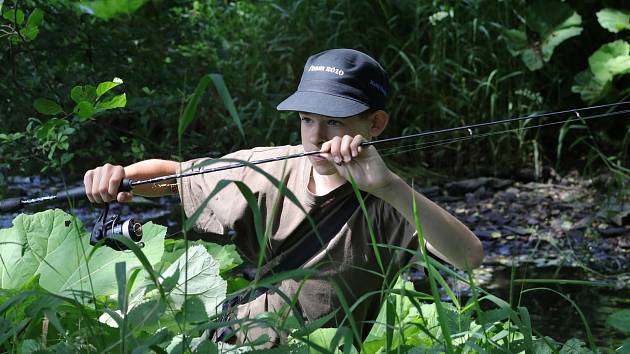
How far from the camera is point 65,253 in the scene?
94.9 inches

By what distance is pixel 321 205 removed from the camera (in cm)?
251

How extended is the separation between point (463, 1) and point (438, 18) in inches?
11.1

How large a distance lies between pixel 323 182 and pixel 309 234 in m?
0.14

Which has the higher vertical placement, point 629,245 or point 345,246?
point 345,246

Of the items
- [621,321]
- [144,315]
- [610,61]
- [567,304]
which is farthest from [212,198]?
[610,61]

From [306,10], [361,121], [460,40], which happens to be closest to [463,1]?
[460,40]

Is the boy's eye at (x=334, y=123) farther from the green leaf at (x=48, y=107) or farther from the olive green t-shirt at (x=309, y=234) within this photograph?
the green leaf at (x=48, y=107)

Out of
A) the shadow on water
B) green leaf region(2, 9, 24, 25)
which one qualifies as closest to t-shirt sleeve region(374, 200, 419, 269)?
green leaf region(2, 9, 24, 25)

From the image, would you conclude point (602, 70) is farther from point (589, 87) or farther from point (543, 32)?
point (543, 32)

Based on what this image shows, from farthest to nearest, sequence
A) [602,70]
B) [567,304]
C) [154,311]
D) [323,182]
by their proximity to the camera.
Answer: [602,70] → [567,304] → [323,182] → [154,311]

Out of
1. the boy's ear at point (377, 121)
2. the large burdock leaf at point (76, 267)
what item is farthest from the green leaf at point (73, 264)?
the boy's ear at point (377, 121)

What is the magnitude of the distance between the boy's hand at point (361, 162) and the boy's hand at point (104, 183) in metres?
0.49

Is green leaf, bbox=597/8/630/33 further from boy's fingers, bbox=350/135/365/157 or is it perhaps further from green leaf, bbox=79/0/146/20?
boy's fingers, bbox=350/135/365/157

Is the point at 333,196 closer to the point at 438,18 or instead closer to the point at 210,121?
the point at 210,121
